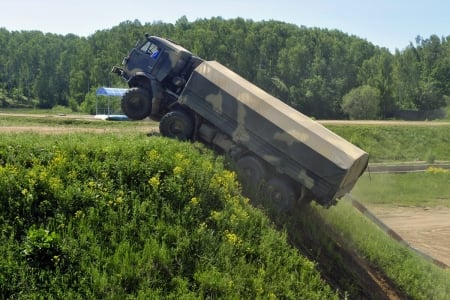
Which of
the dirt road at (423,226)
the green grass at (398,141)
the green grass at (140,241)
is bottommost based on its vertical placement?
the dirt road at (423,226)

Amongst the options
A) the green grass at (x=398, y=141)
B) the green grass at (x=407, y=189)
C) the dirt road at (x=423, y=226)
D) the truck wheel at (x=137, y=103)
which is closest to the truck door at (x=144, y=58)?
the truck wheel at (x=137, y=103)

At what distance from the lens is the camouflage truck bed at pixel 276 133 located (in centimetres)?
1152

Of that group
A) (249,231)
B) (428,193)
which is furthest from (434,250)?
(249,231)

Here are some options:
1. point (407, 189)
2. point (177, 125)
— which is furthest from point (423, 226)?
point (177, 125)

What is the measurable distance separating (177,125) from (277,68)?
66.0m

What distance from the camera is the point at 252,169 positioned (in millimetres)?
12438

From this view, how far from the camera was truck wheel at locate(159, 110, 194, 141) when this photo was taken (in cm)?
1340

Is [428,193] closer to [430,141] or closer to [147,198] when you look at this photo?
[430,141]

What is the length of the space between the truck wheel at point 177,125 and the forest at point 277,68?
5064 centimetres

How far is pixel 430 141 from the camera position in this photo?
44.1 meters

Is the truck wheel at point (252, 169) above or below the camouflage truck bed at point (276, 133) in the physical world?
below

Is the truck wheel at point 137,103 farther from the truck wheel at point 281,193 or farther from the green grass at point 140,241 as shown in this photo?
the truck wheel at point 281,193

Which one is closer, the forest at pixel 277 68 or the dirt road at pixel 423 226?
the dirt road at pixel 423 226

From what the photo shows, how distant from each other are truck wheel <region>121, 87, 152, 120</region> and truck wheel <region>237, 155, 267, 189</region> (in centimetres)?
324
